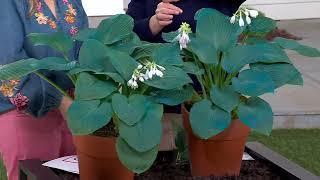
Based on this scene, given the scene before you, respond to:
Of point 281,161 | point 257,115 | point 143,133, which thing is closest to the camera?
point 143,133

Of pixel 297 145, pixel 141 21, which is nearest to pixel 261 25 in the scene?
pixel 141 21

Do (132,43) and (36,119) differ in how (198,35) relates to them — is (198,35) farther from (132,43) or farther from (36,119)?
(36,119)

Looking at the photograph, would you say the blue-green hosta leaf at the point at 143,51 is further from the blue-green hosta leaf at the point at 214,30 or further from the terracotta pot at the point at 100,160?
the terracotta pot at the point at 100,160

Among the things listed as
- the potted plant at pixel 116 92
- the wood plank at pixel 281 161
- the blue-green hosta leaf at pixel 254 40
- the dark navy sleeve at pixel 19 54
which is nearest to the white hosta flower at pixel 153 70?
the potted plant at pixel 116 92

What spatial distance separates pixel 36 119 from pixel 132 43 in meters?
0.80

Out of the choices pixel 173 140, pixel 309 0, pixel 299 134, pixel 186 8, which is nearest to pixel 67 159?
pixel 173 140

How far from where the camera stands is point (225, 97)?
1.46 meters

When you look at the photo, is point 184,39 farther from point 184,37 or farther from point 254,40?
point 254,40

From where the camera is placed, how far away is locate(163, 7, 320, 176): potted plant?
4.70 feet

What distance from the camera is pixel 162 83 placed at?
1397 mm

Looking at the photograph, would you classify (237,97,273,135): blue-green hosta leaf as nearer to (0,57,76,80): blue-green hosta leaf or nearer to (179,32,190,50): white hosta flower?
(179,32,190,50): white hosta flower

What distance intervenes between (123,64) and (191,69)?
18 cm

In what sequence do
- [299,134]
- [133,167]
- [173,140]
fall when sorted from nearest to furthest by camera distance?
1. [133,167]
2. [173,140]
3. [299,134]

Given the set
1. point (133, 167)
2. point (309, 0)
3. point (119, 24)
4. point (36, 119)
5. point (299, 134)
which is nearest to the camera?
point (133, 167)
